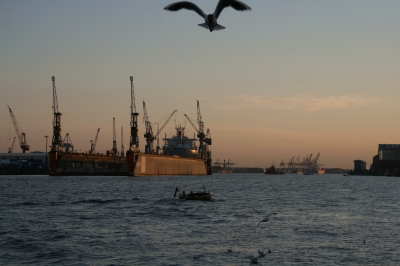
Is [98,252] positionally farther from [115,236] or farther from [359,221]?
[359,221]

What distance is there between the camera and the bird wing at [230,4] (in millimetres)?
22641

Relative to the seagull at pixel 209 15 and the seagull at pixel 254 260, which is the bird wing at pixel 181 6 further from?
the seagull at pixel 254 260

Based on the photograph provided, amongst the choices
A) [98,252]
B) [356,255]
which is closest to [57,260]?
[98,252]

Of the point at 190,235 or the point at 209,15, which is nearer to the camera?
the point at 209,15

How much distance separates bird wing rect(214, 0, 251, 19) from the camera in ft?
74.3

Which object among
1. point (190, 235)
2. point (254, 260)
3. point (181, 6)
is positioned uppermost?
point (181, 6)

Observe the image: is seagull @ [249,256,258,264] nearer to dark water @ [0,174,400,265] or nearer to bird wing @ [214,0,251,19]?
dark water @ [0,174,400,265]

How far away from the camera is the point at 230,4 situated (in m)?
23.3

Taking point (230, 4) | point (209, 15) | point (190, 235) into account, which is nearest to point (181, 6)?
point (209, 15)

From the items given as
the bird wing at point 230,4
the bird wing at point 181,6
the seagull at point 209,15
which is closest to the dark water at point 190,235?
the seagull at point 209,15

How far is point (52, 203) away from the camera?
251 feet

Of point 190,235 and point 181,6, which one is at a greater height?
point 181,6

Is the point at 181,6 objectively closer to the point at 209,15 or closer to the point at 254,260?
the point at 209,15

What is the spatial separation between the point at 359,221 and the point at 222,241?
69.7 ft
